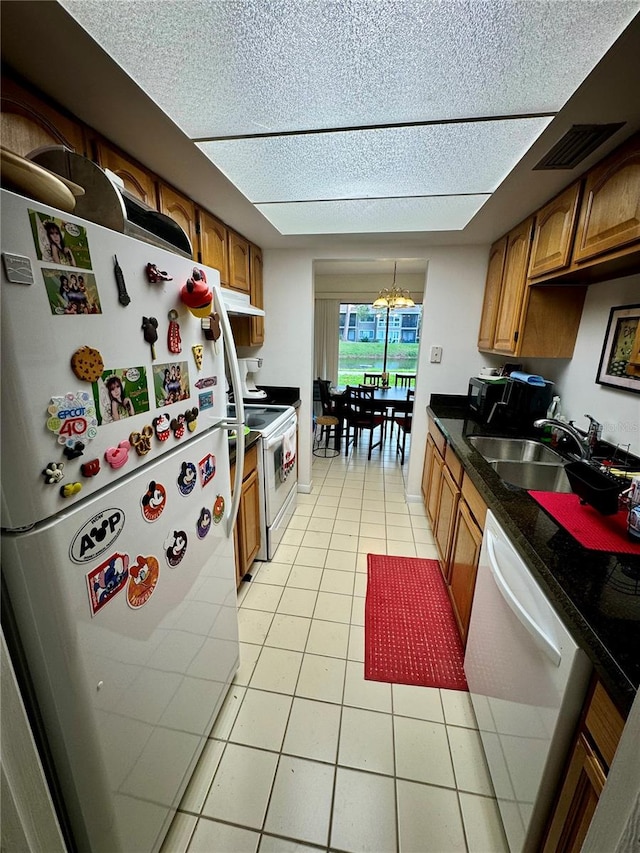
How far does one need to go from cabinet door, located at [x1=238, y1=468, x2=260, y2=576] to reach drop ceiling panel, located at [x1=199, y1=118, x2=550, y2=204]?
150cm

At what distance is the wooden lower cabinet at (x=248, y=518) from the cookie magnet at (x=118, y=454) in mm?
1154

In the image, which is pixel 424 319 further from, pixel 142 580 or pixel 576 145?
pixel 142 580

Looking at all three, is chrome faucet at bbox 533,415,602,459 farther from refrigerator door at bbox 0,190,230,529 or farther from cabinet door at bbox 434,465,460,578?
refrigerator door at bbox 0,190,230,529

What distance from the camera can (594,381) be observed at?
182 cm

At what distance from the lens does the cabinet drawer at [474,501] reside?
4.82 ft

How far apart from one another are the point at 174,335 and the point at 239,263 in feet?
5.98

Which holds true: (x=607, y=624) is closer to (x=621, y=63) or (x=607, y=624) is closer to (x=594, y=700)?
(x=594, y=700)

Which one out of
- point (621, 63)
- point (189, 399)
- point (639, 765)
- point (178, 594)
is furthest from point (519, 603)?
point (621, 63)

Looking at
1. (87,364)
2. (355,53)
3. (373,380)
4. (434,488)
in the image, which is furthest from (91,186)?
(373,380)

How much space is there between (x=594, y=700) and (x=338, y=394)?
12.8 feet

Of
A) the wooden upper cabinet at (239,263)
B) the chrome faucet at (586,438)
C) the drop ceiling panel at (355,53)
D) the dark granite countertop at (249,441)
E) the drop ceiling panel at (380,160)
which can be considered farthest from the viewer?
the wooden upper cabinet at (239,263)

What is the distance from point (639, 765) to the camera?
16.7 inches

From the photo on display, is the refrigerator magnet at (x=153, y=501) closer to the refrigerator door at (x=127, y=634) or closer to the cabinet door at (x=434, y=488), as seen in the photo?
the refrigerator door at (x=127, y=634)

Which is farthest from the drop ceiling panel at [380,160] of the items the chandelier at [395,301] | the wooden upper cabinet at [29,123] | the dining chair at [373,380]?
the dining chair at [373,380]
